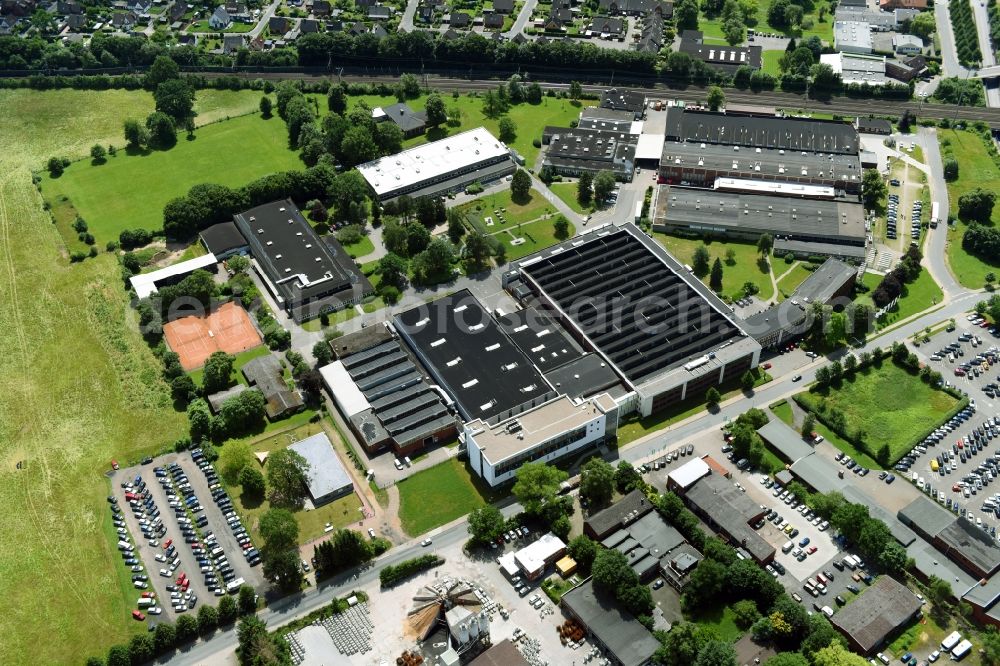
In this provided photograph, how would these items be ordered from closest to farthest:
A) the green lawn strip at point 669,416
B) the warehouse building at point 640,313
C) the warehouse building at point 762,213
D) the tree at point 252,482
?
the tree at point 252,482
the green lawn strip at point 669,416
the warehouse building at point 640,313
the warehouse building at point 762,213

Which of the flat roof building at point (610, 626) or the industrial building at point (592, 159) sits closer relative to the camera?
the flat roof building at point (610, 626)

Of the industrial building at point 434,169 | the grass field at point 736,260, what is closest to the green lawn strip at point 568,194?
the industrial building at point 434,169

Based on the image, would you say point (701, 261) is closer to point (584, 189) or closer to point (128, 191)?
point (584, 189)

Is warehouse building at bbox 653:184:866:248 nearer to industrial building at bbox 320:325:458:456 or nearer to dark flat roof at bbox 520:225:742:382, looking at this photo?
dark flat roof at bbox 520:225:742:382

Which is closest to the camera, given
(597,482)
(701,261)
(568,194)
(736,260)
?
(597,482)

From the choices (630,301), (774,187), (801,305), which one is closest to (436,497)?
(630,301)

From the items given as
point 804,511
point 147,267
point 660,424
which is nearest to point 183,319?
point 147,267

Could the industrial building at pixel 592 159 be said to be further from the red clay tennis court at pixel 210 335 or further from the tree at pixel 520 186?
the red clay tennis court at pixel 210 335
